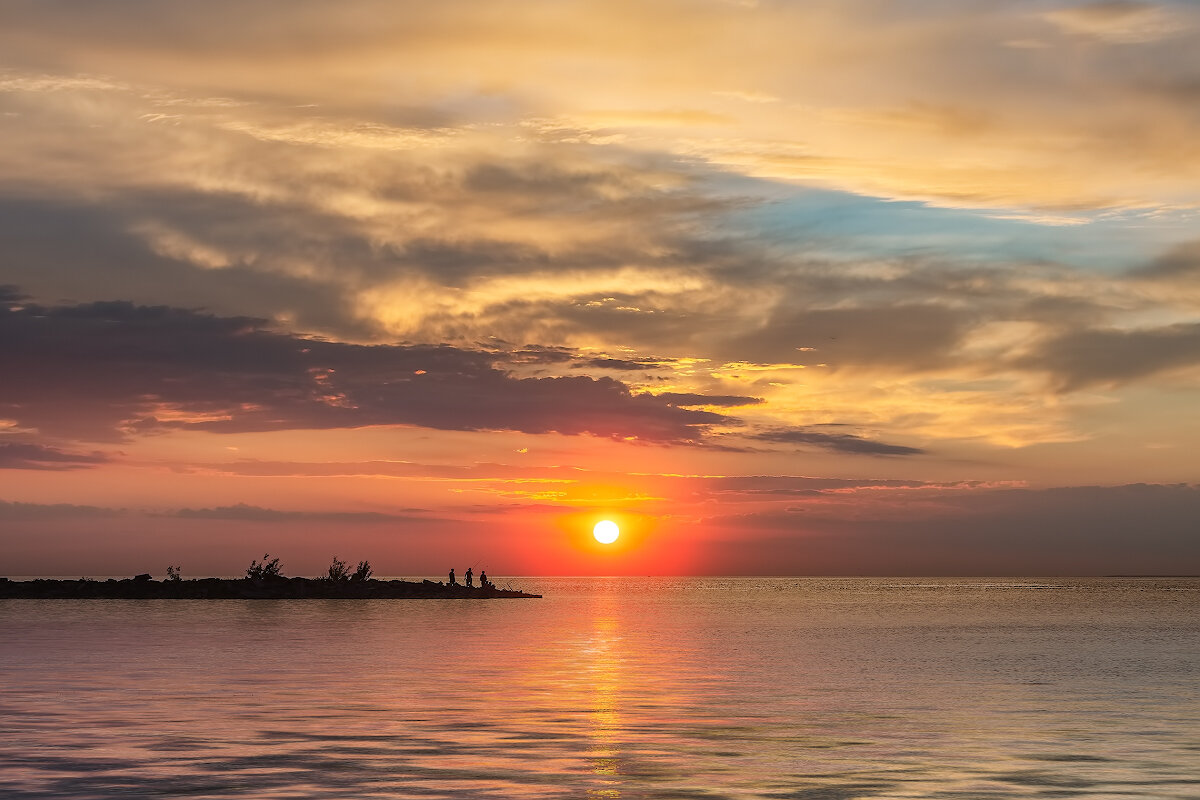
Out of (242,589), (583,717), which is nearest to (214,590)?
(242,589)

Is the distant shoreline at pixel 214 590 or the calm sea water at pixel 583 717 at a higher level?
the distant shoreline at pixel 214 590

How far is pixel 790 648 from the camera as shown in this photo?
62.3 m

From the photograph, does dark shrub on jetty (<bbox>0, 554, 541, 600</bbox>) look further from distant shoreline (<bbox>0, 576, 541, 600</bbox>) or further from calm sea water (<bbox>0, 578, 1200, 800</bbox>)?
calm sea water (<bbox>0, 578, 1200, 800</bbox>)

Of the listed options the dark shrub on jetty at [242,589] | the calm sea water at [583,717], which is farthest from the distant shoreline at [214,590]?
the calm sea water at [583,717]

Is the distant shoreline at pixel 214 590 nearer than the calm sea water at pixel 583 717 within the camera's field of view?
No

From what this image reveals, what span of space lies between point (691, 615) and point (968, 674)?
197 ft

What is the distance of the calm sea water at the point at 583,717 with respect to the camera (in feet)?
74.5

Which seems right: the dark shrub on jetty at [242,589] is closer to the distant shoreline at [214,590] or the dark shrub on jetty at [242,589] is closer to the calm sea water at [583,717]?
the distant shoreline at [214,590]

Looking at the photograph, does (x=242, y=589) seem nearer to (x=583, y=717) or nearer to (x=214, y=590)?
(x=214, y=590)

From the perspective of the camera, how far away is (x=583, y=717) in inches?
1257

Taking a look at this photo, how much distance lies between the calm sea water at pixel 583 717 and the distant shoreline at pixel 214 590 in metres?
55.4

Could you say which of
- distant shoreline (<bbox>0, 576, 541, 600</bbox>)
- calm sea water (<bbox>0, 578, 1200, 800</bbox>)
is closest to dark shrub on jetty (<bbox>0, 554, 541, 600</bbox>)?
distant shoreline (<bbox>0, 576, 541, 600</bbox>)

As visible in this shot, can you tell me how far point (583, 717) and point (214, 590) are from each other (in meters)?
98.8

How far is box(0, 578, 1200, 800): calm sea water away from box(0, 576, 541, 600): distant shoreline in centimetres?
5537
